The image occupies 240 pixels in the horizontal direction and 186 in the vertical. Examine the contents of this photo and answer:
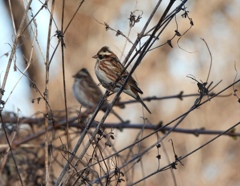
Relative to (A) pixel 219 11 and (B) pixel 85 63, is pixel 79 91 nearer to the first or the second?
(B) pixel 85 63

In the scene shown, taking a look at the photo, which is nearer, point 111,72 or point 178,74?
point 111,72

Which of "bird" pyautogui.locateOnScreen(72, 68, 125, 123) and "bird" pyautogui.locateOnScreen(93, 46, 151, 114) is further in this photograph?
"bird" pyautogui.locateOnScreen(72, 68, 125, 123)

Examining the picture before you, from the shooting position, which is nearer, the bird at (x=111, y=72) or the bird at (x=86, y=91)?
the bird at (x=111, y=72)

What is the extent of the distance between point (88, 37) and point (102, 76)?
23.5ft

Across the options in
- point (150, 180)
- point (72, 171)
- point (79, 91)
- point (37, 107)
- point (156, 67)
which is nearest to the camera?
point (72, 171)

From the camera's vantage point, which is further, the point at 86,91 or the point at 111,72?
the point at 86,91

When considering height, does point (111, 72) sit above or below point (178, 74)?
A: below

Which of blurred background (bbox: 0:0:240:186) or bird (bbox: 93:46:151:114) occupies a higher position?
blurred background (bbox: 0:0:240:186)

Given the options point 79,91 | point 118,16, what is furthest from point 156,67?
point 79,91

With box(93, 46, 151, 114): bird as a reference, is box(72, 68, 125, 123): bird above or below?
above

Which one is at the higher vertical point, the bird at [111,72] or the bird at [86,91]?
the bird at [86,91]

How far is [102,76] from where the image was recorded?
392cm

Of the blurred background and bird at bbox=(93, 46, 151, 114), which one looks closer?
bird at bbox=(93, 46, 151, 114)

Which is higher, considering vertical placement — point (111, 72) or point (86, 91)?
point (86, 91)
